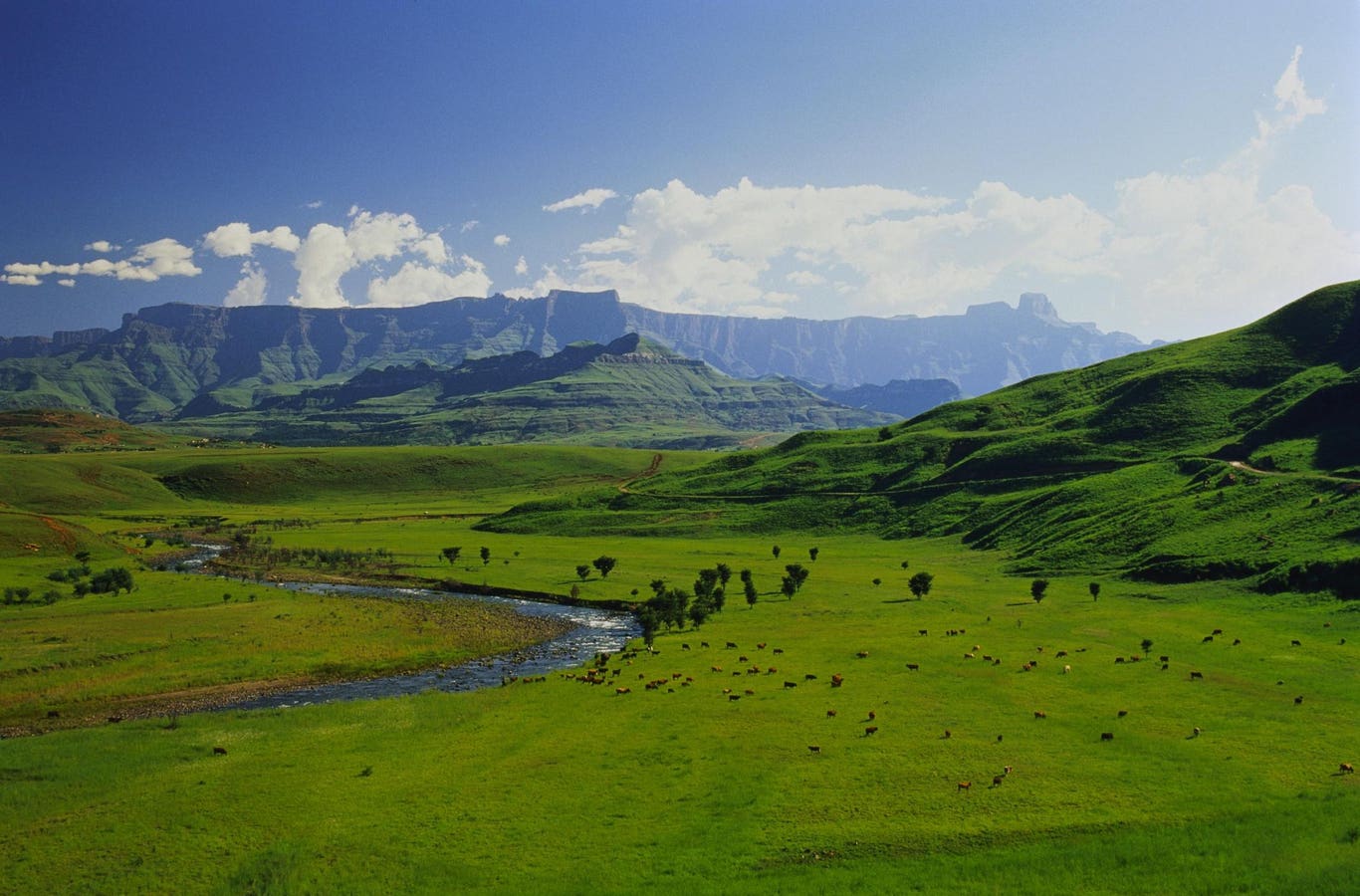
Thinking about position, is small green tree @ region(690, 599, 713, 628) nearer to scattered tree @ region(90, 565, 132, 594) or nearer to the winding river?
the winding river

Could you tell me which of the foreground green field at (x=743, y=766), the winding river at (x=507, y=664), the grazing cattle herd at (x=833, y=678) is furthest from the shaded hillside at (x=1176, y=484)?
the winding river at (x=507, y=664)

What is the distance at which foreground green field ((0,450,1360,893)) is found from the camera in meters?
31.3

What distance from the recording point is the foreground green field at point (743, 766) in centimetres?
3133

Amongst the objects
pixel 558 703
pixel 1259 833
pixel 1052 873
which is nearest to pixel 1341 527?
pixel 1259 833

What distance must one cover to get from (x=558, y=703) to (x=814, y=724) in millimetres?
19536

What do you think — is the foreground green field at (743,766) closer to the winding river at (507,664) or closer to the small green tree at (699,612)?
the small green tree at (699,612)

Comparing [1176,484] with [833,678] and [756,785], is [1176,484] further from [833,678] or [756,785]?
[756,785]

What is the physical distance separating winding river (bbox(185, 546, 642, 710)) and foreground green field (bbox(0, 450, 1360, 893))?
483cm

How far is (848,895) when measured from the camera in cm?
2862

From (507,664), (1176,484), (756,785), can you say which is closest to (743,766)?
(756,785)

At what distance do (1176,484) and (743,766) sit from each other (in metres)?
125

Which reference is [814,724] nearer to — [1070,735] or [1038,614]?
[1070,735]

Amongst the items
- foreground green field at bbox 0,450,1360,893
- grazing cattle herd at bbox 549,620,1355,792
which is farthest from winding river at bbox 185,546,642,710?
grazing cattle herd at bbox 549,620,1355,792

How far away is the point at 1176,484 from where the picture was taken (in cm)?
13312
